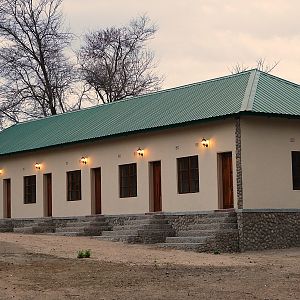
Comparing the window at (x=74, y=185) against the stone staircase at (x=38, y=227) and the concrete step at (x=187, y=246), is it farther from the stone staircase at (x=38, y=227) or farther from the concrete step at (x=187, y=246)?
the concrete step at (x=187, y=246)

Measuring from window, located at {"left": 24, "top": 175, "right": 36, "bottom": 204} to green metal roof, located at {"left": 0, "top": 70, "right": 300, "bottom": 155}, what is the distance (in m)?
1.28

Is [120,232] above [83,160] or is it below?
below

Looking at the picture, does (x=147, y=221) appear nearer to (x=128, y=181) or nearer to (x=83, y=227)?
(x=128, y=181)

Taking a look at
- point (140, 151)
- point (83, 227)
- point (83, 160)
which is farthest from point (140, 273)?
point (83, 160)

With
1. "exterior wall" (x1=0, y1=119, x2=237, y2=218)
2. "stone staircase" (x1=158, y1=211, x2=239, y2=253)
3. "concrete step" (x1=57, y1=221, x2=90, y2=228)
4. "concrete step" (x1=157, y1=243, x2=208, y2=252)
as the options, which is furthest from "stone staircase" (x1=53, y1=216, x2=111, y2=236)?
"concrete step" (x1=157, y1=243, x2=208, y2=252)

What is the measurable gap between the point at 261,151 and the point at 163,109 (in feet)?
16.3

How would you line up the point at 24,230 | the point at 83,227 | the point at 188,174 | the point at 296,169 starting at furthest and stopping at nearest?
the point at 24,230
the point at 83,227
the point at 188,174
the point at 296,169

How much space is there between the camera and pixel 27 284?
51.5 feet

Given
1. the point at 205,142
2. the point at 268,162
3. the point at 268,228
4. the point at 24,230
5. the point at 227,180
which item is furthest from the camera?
the point at 24,230

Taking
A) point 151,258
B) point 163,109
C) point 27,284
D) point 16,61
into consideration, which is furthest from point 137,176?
point 16,61

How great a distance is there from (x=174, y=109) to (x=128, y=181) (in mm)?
3038

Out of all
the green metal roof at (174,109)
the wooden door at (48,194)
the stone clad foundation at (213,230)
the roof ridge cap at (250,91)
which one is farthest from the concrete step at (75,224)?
the roof ridge cap at (250,91)

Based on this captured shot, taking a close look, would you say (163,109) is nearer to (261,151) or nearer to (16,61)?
(261,151)

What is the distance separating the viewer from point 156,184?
2820 centimetres
